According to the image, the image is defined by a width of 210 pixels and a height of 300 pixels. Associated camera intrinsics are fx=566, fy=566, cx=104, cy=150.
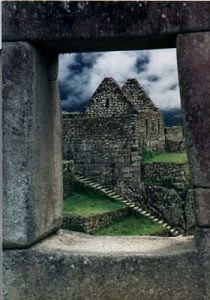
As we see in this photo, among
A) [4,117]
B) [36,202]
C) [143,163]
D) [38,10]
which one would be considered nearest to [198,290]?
[36,202]

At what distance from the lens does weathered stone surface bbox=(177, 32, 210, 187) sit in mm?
4195

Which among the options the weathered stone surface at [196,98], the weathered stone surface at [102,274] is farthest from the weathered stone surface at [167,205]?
the weathered stone surface at [196,98]

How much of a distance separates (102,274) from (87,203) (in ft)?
68.5

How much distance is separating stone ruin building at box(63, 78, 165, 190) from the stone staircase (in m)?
0.85

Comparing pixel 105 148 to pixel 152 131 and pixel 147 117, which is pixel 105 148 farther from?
pixel 147 117

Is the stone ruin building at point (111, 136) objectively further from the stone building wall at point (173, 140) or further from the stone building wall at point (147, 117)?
the stone building wall at point (173, 140)

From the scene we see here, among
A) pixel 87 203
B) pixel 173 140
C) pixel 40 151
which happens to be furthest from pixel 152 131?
pixel 40 151

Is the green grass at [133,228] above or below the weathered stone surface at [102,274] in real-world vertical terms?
below

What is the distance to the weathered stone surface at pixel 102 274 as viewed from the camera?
4.23 meters

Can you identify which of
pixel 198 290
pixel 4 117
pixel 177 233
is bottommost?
pixel 177 233

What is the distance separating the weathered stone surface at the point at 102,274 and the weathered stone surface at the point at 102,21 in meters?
Result: 1.65

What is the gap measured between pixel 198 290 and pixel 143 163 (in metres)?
24.4

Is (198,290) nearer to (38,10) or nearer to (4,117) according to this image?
(4,117)

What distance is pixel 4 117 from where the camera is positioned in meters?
4.36
